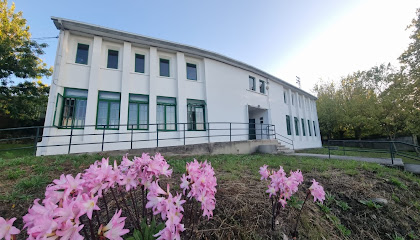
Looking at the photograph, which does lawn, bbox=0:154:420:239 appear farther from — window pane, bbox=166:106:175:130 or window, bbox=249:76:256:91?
window, bbox=249:76:256:91

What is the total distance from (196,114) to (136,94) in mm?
3893

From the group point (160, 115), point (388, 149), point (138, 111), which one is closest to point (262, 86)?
point (160, 115)

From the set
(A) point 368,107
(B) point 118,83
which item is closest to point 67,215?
(B) point 118,83

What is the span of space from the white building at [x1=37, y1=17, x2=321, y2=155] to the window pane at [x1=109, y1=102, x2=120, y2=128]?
5 centimetres

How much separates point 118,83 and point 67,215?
1039 centimetres

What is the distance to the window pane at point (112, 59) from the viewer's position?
33.3ft

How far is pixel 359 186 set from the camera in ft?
13.0

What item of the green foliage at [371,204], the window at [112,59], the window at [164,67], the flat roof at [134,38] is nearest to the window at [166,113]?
the window at [164,67]

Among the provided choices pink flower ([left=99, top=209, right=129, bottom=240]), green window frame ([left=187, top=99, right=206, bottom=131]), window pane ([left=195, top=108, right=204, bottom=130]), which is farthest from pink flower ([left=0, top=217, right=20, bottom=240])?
window pane ([left=195, top=108, right=204, bottom=130])

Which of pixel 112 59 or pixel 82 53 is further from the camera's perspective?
pixel 112 59

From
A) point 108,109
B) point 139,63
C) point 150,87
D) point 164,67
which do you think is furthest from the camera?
point 164,67

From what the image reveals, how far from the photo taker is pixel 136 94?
1017 cm

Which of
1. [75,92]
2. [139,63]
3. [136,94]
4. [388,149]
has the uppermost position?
[139,63]

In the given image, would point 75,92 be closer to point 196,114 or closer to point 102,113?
point 102,113
